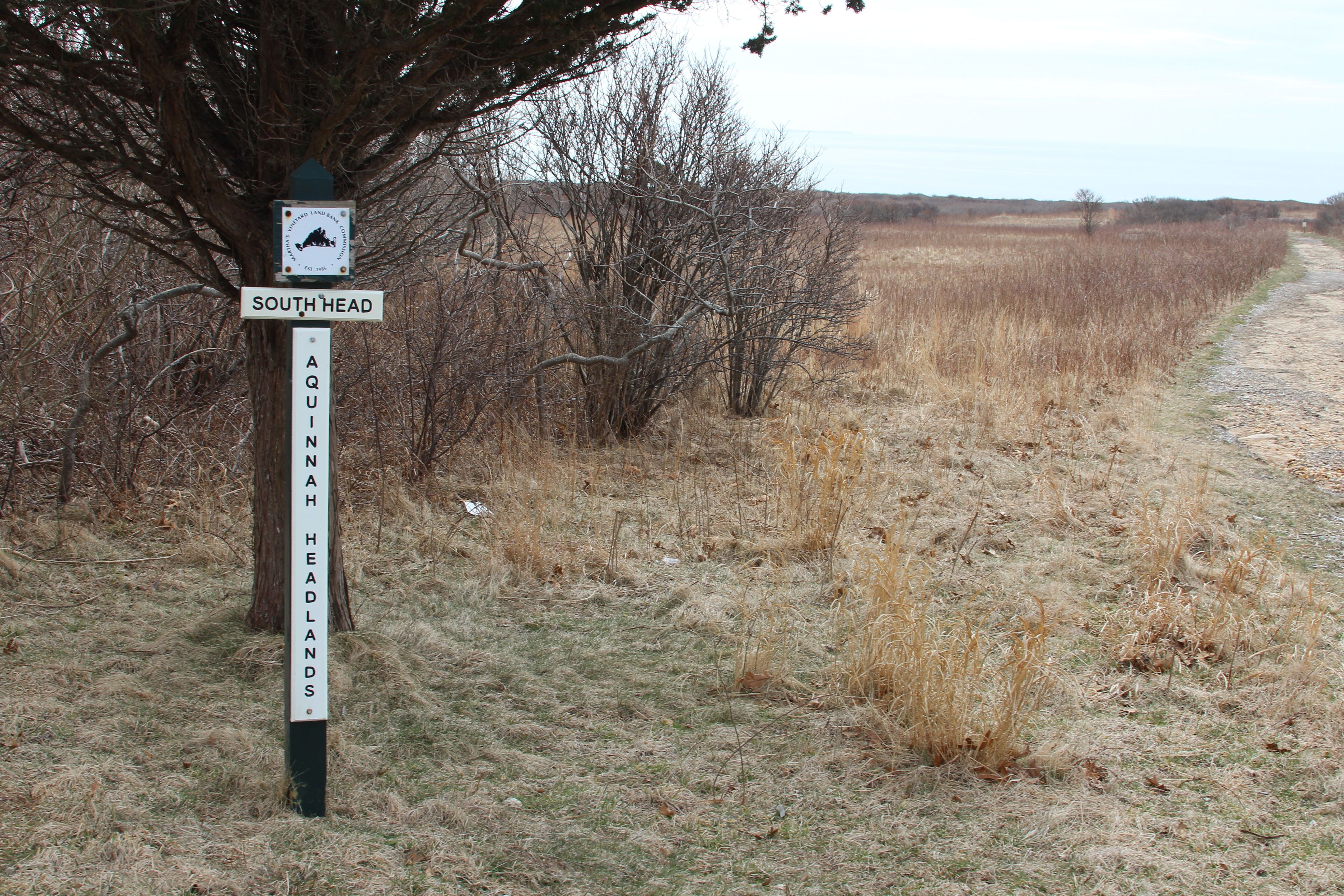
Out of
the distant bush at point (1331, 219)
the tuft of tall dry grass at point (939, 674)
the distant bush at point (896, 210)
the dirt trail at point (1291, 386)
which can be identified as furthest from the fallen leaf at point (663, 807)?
the distant bush at point (1331, 219)

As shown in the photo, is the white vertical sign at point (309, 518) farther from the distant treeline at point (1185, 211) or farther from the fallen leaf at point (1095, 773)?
the distant treeline at point (1185, 211)

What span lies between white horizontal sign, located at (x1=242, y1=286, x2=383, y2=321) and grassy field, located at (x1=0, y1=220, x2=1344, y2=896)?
60.1 inches

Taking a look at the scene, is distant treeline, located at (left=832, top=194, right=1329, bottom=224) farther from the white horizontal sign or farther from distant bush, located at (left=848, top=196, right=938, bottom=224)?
the white horizontal sign

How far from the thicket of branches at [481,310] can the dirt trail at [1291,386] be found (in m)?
4.08

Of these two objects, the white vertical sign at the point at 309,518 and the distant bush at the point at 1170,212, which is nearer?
the white vertical sign at the point at 309,518

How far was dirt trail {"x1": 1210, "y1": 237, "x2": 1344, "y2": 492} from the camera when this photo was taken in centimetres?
891

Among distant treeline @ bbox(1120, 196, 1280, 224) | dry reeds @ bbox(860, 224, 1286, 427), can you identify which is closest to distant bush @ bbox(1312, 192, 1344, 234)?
distant treeline @ bbox(1120, 196, 1280, 224)

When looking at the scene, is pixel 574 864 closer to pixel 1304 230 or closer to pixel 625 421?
pixel 625 421

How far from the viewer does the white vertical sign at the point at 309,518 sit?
2.81 meters

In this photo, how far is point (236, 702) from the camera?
12.5ft

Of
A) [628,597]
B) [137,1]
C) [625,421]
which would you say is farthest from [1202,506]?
[137,1]

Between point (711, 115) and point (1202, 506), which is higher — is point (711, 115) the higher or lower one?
the higher one

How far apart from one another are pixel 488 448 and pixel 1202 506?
16.5 ft

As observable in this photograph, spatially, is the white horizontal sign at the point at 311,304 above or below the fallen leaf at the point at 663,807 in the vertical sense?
above
